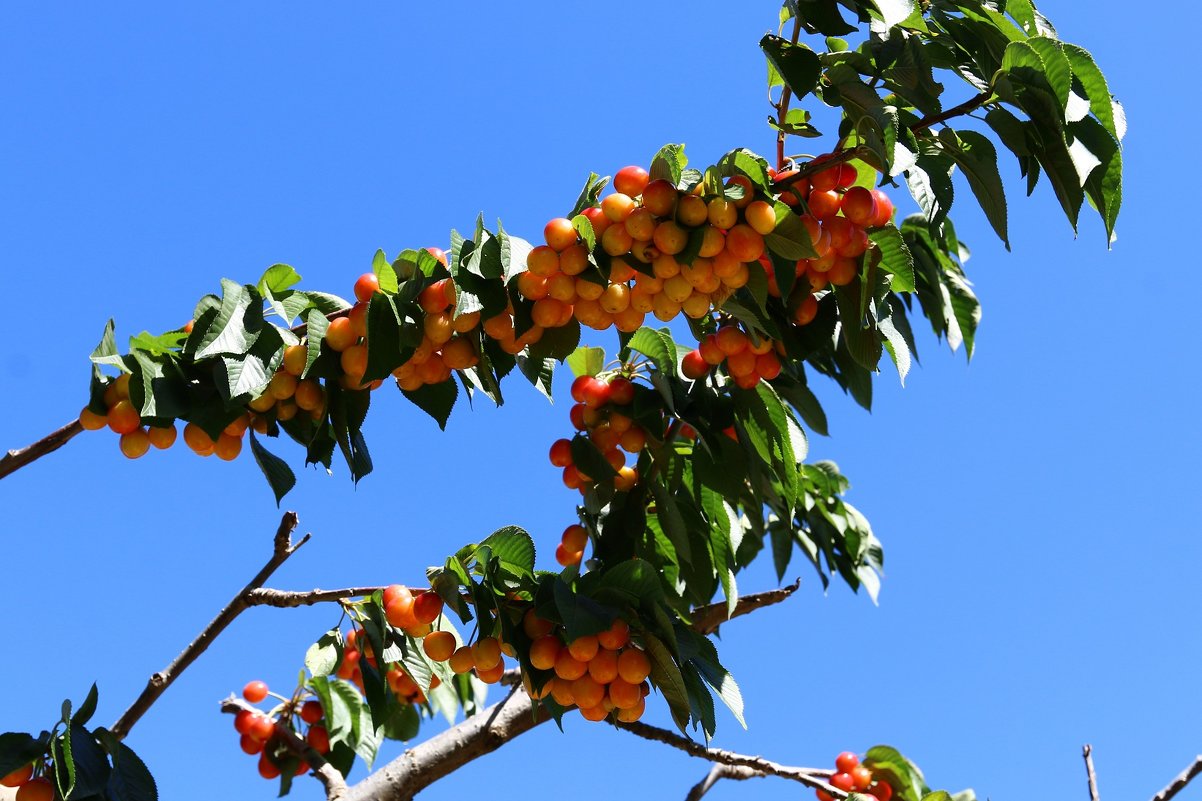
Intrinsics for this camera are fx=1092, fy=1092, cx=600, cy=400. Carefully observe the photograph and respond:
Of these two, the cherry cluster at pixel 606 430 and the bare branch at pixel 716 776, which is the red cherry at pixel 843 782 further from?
the cherry cluster at pixel 606 430

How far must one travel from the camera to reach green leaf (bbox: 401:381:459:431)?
211 cm

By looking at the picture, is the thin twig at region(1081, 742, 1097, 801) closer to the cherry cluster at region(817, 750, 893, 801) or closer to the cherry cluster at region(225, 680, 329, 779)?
the cherry cluster at region(817, 750, 893, 801)

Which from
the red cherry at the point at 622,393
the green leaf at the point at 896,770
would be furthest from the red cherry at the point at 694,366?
the green leaf at the point at 896,770

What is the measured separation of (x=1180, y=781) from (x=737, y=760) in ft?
3.28

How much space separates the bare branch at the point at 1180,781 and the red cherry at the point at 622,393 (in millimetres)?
1382

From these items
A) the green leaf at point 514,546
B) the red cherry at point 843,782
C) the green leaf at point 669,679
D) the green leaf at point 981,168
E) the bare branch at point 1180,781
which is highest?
the green leaf at point 981,168

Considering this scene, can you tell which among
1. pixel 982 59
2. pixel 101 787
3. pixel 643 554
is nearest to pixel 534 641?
pixel 643 554

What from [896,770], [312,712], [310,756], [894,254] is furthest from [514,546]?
[312,712]

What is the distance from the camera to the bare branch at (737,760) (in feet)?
8.45

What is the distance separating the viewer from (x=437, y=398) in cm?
212

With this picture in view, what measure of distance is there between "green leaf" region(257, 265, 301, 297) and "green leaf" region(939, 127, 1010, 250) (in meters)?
1.24

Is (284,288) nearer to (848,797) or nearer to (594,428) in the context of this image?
(594,428)

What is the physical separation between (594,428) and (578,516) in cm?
22

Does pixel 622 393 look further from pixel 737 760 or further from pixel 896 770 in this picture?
pixel 896 770
